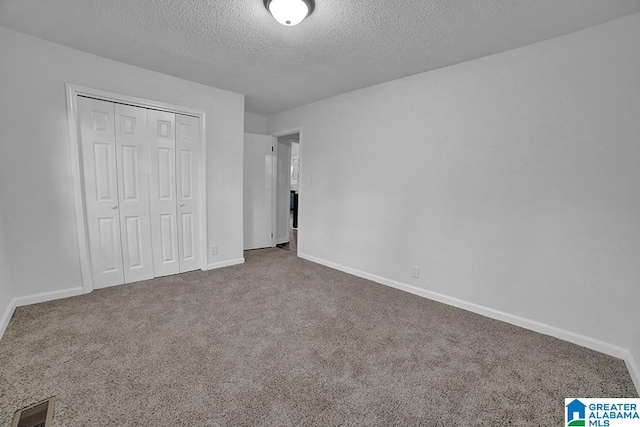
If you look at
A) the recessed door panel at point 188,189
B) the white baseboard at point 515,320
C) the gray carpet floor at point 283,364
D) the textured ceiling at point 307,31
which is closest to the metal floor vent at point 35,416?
the gray carpet floor at point 283,364

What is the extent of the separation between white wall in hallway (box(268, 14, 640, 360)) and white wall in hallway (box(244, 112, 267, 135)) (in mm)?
2067

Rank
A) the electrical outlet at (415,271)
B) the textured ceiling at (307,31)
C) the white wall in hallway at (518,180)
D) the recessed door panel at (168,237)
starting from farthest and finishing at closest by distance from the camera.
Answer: the recessed door panel at (168,237) → the electrical outlet at (415,271) → the white wall in hallway at (518,180) → the textured ceiling at (307,31)

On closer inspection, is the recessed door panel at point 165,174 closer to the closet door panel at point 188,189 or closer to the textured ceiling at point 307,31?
the closet door panel at point 188,189

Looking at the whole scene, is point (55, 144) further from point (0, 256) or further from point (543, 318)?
point (543, 318)

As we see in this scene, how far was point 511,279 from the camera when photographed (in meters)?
2.34

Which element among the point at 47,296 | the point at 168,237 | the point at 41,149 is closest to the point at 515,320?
the point at 168,237

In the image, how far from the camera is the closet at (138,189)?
2.68 metres

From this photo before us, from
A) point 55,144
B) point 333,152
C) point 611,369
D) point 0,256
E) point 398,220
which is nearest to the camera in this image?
point 611,369

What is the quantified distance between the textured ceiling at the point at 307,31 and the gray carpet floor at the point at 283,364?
2.48 m

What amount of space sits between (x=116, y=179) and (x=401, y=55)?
3.26m

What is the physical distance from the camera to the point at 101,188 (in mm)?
2725

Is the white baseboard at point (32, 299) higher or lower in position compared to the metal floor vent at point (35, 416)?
higher

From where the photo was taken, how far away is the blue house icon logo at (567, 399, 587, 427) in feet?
4.55

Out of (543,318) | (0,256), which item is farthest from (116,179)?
(543,318)
